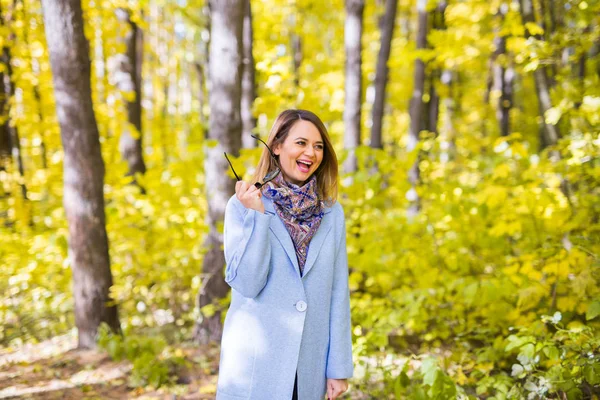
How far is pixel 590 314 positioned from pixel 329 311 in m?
1.47

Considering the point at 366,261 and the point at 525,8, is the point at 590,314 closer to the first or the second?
the point at 366,261

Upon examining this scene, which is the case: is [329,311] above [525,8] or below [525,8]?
below

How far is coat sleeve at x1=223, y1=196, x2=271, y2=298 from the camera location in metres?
1.85

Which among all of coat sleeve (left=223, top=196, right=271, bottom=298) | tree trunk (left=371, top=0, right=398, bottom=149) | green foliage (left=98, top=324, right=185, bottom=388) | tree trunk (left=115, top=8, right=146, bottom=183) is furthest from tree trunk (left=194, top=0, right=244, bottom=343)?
tree trunk (left=115, top=8, right=146, bottom=183)

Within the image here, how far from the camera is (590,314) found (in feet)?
8.18

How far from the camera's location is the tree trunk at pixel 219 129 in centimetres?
465

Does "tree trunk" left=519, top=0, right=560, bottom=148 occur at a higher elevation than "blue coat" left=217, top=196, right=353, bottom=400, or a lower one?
higher

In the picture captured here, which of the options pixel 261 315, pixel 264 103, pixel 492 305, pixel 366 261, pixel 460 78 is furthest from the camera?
pixel 460 78

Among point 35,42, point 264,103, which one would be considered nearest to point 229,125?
point 264,103

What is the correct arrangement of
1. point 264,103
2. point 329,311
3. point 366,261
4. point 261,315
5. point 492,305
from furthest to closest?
point 264,103, point 366,261, point 492,305, point 329,311, point 261,315

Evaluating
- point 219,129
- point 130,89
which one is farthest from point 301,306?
point 130,89

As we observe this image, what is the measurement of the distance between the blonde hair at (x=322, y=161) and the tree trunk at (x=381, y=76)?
17.3 ft

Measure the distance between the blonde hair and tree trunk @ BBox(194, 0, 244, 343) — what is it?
2395mm

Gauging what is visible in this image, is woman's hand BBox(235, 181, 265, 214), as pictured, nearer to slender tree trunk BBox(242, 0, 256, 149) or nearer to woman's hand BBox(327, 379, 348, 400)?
woman's hand BBox(327, 379, 348, 400)
